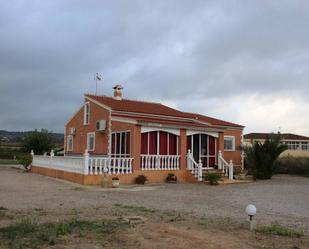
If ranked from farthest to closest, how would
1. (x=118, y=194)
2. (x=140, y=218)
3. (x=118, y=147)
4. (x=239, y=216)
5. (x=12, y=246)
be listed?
(x=118, y=147), (x=118, y=194), (x=239, y=216), (x=140, y=218), (x=12, y=246)

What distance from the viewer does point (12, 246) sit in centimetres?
652

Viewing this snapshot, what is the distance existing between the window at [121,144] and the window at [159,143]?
0.94 m

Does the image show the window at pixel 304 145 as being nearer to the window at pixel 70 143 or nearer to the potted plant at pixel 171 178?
the window at pixel 70 143

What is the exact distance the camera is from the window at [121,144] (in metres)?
22.4

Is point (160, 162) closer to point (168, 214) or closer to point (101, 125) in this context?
point (101, 125)

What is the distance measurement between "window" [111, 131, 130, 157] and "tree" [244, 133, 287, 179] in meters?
8.30

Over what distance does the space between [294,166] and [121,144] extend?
15.2 m

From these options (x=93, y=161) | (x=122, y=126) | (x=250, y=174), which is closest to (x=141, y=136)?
(x=122, y=126)

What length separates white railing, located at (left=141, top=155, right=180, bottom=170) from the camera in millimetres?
21328

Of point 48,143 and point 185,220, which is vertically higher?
point 48,143

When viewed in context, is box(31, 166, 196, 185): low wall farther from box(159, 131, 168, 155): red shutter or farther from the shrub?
box(159, 131, 168, 155): red shutter

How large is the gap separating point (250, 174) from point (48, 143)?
772 inches

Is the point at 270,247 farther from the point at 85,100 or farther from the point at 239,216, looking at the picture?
the point at 85,100

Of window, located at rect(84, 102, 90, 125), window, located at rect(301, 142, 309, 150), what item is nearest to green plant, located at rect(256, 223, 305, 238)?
window, located at rect(84, 102, 90, 125)
